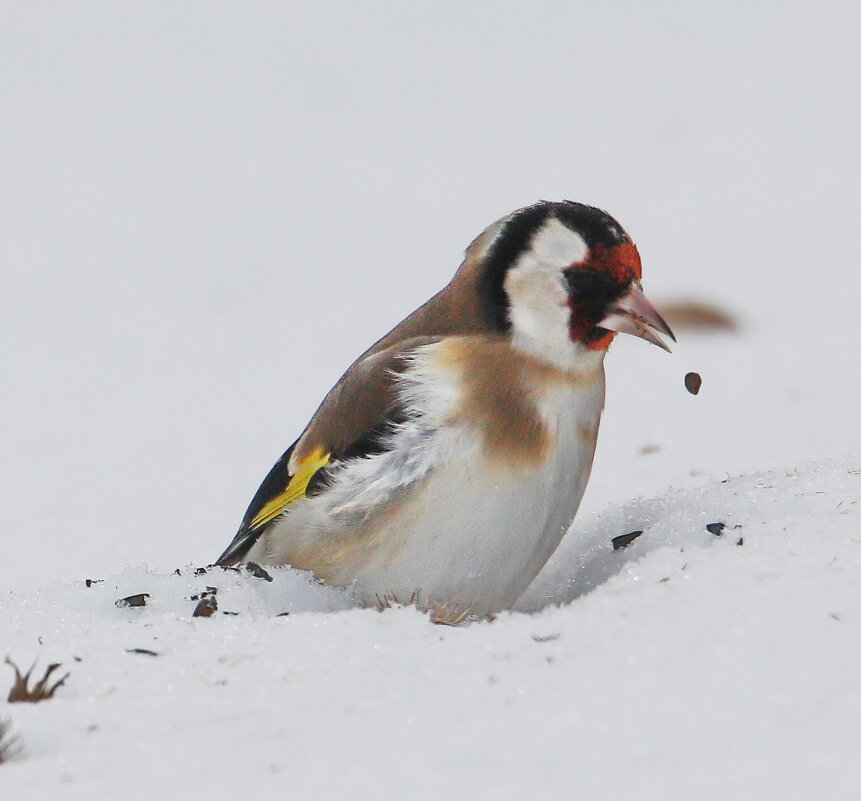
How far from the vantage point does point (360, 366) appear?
10.7 ft

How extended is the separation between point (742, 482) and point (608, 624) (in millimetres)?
1124

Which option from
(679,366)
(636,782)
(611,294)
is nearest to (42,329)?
(679,366)

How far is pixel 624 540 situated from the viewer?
3143mm

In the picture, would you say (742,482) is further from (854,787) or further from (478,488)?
(854,787)

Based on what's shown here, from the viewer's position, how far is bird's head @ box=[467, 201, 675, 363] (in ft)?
10.1

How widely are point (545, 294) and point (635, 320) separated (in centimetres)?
23

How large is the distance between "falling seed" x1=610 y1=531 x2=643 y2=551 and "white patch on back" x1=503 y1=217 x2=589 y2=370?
→ 44 centimetres

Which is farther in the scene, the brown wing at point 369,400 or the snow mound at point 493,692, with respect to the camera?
the brown wing at point 369,400

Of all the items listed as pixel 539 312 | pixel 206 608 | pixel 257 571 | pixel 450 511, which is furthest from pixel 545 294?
pixel 206 608

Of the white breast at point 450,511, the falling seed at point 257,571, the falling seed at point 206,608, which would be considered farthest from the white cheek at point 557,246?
the falling seed at point 206,608

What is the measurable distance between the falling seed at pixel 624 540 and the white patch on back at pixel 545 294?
439mm

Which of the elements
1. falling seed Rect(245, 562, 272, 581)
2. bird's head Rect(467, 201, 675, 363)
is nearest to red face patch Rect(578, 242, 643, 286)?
bird's head Rect(467, 201, 675, 363)

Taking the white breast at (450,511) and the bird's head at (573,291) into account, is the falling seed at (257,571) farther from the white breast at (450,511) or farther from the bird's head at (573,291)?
the bird's head at (573,291)

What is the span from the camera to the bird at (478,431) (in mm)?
2926
